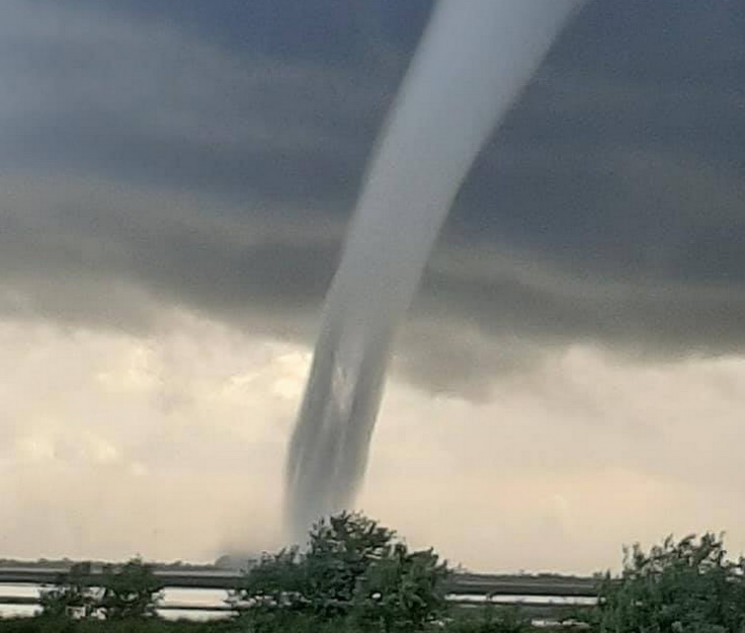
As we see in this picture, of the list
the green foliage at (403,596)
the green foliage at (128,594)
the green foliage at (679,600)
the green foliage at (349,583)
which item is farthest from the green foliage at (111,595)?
the green foliage at (679,600)

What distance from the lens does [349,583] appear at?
41000 millimetres

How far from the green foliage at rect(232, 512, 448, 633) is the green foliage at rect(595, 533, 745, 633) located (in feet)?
17.1

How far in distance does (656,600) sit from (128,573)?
55.5ft

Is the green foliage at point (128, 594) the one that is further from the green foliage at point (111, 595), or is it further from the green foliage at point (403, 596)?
the green foliage at point (403, 596)

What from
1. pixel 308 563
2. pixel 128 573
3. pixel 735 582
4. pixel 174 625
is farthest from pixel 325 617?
pixel 735 582

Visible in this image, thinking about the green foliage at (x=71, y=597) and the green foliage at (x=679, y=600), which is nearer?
the green foliage at (x=679, y=600)

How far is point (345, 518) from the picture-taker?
42094 mm

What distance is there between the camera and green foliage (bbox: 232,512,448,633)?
127ft

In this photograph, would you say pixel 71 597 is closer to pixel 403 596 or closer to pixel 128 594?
pixel 128 594

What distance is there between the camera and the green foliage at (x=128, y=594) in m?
44.1

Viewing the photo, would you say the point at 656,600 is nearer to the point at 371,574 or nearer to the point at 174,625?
the point at 371,574

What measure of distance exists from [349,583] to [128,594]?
748 centimetres

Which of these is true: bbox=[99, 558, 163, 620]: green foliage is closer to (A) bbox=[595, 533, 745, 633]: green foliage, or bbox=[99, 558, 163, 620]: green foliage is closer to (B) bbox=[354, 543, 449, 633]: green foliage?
(B) bbox=[354, 543, 449, 633]: green foliage

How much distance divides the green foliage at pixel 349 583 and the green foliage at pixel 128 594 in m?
4.29
